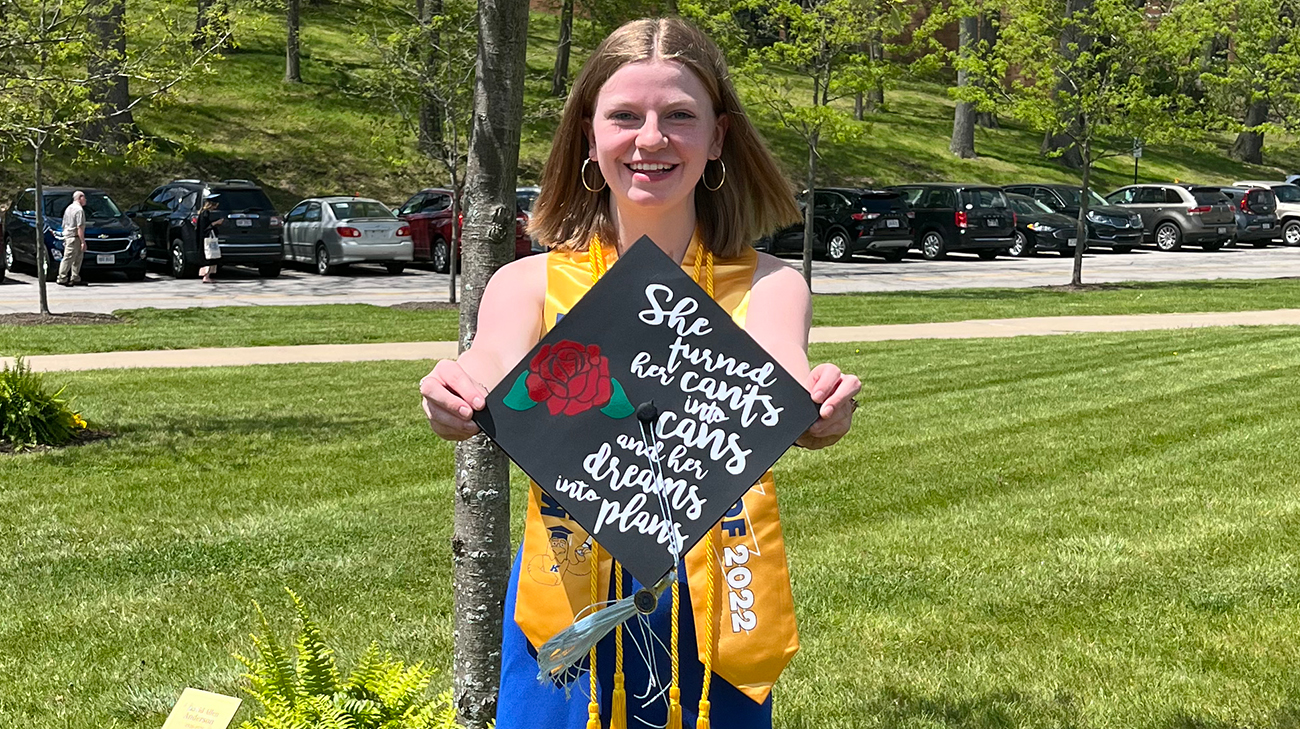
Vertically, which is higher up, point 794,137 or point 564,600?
point 564,600

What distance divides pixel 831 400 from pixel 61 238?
72.2 feet

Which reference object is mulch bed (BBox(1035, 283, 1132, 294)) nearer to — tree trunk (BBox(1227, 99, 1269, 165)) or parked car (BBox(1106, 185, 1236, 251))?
parked car (BBox(1106, 185, 1236, 251))

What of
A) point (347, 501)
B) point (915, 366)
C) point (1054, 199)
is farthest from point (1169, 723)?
point (1054, 199)

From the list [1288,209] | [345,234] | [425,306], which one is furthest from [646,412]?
[1288,209]

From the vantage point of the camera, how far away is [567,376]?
2.28 metres

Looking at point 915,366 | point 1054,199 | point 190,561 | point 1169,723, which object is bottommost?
point 1054,199

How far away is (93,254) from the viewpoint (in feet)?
73.3

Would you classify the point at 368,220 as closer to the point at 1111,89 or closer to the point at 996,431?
the point at 1111,89

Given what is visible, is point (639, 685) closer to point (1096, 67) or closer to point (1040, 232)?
point (1096, 67)

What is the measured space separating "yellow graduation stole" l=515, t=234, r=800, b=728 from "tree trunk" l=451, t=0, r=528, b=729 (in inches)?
43.7

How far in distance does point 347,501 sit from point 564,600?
516 centimetres

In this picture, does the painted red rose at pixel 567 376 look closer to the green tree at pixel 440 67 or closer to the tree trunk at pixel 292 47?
the green tree at pixel 440 67

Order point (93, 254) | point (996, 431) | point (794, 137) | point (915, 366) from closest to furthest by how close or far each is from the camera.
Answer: point (996, 431) → point (915, 366) → point (93, 254) → point (794, 137)

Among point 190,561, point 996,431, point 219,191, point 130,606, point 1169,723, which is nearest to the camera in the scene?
point 1169,723
